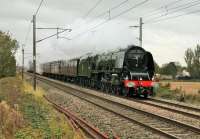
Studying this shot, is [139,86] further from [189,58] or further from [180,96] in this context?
[189,58]

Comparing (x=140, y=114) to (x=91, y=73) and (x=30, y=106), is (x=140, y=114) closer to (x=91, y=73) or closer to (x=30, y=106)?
(x=30, y=106)

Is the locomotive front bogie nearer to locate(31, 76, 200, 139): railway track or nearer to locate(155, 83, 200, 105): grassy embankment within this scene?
locate(155, 83, 200, 105): grassy embankment

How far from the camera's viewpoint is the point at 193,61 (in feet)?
462

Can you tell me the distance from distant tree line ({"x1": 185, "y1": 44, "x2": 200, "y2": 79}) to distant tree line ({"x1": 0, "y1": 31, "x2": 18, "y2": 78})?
77.2m

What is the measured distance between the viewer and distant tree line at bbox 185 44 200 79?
13812 cm

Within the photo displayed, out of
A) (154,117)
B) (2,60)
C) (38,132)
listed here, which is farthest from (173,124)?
(2,60)

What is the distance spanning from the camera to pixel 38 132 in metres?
12.5

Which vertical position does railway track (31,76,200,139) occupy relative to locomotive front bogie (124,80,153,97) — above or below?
below

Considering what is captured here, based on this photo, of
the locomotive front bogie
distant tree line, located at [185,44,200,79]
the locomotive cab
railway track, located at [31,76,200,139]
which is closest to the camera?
railway track, located at [31,76,200,139]

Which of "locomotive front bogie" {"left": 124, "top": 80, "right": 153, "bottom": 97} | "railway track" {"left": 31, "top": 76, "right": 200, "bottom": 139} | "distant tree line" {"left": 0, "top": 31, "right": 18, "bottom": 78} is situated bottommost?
"railway track" {"left": 31, "top": 76, "right": 200, "bottom": 139}

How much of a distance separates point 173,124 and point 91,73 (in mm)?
27299

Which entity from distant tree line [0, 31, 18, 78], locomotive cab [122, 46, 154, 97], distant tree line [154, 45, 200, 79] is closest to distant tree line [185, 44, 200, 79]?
distant tree line [154, 45, 200, 79]

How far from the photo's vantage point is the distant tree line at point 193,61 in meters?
138

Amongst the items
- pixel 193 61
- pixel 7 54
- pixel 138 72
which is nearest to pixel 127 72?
pixel 138 72
